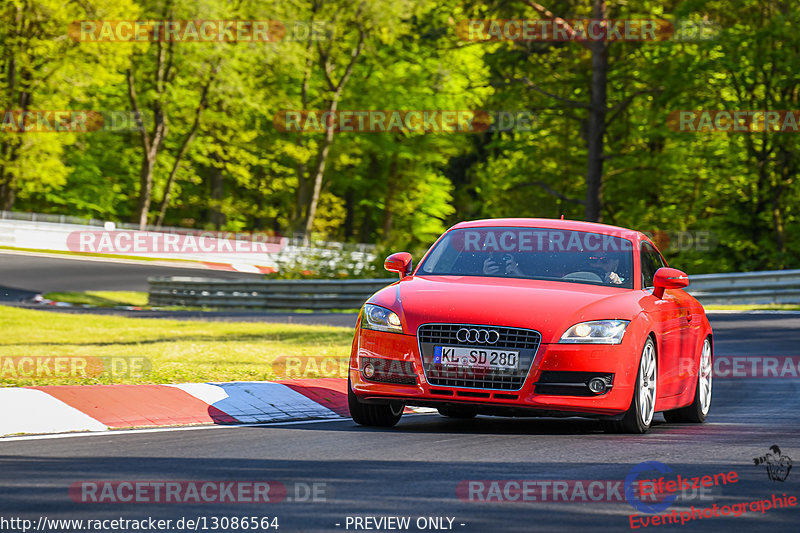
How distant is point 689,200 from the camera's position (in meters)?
39.4

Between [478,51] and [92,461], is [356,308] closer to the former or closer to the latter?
[92,461]

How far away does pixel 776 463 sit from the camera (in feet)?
25.5

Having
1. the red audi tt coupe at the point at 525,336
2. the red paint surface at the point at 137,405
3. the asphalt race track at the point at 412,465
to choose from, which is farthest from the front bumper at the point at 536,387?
the red paint surface at the point at 137,405

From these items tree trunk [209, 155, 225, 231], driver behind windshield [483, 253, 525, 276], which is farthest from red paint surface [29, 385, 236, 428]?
tree trunk [209, 155, 225, 231]

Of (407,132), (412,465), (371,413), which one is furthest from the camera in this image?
(407,132)

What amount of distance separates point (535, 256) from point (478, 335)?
5.01ft

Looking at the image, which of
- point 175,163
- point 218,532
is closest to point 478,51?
point 175,163

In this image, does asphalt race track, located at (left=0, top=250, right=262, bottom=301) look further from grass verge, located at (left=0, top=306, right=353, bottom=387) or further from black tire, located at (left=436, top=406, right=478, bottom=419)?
black tire, located at (left=436, top=406, right=478, bottom=419)

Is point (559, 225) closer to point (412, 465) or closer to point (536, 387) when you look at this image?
point (536, 387)

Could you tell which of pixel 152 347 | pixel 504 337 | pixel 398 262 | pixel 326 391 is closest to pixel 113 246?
pixel 152 347

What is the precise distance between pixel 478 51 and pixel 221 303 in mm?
34067

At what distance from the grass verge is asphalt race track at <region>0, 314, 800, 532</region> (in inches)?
116

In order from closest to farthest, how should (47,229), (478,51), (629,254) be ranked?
(629,254), (47,229), (478,51)

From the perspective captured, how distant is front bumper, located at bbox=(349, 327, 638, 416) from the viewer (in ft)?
28.4
